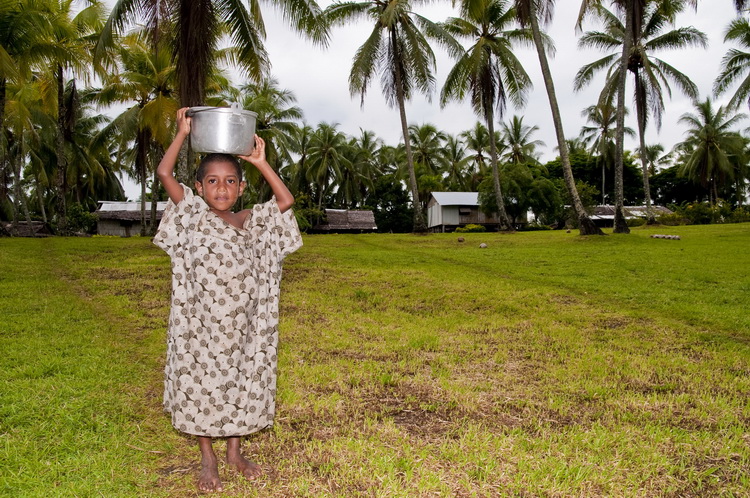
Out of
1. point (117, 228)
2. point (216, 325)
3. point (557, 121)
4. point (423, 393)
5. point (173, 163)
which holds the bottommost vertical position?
point (423, 393)

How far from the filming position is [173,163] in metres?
2.62

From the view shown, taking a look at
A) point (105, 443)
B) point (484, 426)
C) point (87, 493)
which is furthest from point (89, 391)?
point (484, 426)

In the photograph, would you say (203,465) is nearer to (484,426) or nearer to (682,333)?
(484,426)

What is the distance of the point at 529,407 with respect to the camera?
3.55 meters

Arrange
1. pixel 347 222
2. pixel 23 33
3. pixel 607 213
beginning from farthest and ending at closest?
pixel 607 213
pixel 347 222
pixel 23 33

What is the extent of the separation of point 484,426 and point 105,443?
2.14 m

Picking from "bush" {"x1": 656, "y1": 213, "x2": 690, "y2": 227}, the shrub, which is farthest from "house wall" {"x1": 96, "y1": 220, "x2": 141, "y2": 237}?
"bush" {"x1": 656, "y1": 213, "x2": 690, "y2": 227}

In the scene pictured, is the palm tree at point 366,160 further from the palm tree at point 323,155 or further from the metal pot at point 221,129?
the metal pot at point 221,129

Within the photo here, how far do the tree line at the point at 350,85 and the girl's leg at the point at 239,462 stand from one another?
9.20 m

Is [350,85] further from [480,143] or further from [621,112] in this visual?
[480,143]

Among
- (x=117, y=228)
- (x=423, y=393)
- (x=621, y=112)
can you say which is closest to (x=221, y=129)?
(x=423, y=393)

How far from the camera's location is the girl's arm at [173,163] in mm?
2564

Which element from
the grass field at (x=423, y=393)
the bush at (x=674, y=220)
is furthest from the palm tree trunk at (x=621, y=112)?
the bush at (x=674, y=220)

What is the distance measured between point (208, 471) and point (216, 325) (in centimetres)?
70
